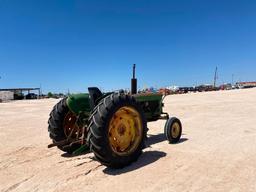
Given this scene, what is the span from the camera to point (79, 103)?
642cm

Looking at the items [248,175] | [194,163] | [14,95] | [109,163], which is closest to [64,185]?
[109,163]

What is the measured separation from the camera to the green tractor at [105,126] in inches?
203

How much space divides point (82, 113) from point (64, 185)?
2.03 meters

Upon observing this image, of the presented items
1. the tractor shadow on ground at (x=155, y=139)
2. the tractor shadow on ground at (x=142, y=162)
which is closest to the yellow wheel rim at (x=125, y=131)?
the tractor shadow on ground at (x=142, y=162)

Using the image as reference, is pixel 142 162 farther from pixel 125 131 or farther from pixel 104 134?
pixel 104 134

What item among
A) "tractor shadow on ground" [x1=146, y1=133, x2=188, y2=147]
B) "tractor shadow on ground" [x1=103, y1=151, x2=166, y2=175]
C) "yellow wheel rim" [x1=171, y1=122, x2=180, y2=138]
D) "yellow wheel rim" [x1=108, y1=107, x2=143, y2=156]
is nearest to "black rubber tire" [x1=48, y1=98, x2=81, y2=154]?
"yellow wheel rim" [x1=108, y1=107, x2=143, y2=156]

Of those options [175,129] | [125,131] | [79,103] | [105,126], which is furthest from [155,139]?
[105,126]

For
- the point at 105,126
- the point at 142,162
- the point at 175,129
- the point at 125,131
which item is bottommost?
the point at 142,162

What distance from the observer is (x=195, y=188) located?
169 inches

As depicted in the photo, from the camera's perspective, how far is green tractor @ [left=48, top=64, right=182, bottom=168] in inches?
203

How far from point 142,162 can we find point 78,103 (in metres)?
1.87

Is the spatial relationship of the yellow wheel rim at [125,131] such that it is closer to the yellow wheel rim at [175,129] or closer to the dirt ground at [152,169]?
the dirt ground at [152,169]

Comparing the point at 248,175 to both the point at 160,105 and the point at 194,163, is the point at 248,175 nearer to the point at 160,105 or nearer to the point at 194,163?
the point at 194,163

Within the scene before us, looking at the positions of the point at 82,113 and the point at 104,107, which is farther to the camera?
the point at 82,113
